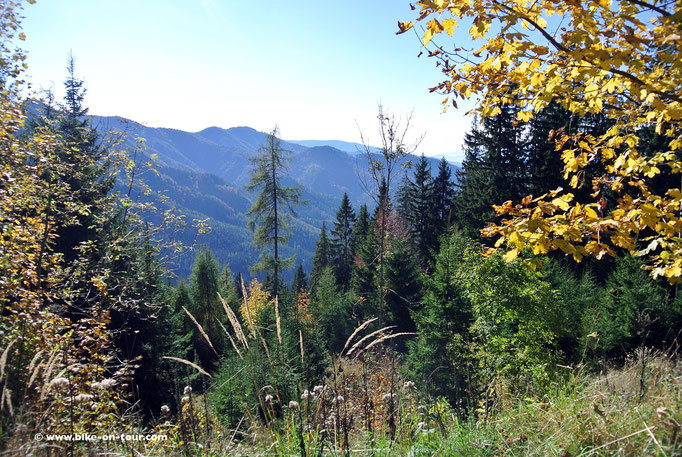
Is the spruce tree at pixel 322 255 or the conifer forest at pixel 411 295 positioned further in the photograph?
the spruce tree at pixel 322 255

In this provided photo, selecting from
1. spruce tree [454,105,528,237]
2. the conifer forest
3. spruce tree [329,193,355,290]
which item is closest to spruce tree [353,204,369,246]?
spruce tree [329,193,355,290]

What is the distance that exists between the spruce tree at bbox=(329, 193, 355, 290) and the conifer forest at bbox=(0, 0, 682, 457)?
7.78 m

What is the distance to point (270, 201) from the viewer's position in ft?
69.5

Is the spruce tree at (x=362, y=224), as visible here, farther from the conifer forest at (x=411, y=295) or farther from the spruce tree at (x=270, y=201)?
the spruce tree at (x=270, y=201)

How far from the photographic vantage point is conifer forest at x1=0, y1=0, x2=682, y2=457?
2215 millimetres

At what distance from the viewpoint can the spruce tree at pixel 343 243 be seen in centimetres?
3720

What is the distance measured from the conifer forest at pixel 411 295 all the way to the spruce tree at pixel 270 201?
0.16 meters

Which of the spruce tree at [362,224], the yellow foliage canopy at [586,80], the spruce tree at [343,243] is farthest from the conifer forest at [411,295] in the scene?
the spruce tree at [343,243]

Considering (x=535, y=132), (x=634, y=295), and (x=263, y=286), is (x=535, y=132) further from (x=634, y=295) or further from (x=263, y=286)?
(x=263, y=286)

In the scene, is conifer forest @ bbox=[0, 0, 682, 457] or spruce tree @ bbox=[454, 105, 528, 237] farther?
spruce tree @ bbox=[454, 105, 528, 237]

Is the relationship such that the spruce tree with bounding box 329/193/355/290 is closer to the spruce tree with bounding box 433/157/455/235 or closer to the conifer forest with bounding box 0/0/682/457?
the conifer forest with bounding box 0/0/682/457

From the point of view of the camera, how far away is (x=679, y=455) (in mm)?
1757

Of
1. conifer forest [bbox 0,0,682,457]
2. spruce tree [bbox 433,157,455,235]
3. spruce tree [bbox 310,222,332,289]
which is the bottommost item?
spruce tree [bbox 310,222,332,289]

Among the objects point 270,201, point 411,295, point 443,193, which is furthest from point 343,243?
point 411,295
